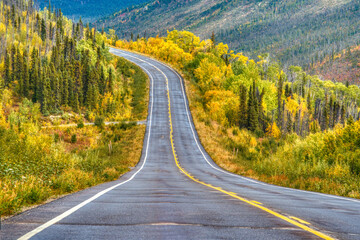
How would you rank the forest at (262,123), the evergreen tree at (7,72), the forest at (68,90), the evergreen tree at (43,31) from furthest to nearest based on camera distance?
the evergreen tree at (43,31) < the evergreen tree at (7,72) < the forest at (68,90) < the forest at (262,123)

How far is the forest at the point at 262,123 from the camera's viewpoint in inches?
648

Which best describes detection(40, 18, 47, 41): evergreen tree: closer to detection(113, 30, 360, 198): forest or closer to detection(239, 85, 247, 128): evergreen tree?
detection(113, 30, 360, 198): forest

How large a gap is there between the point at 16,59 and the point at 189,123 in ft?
105

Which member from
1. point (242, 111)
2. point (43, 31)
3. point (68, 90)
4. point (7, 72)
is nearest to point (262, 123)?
point (242, 111)

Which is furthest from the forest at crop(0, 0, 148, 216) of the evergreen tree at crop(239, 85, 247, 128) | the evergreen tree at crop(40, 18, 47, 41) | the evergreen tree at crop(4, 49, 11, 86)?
the evergreen tree at crop(239, 85, 247, 128)

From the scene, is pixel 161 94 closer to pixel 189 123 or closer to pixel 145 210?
pixel 189 123

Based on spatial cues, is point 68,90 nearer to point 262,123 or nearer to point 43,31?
point 43,31

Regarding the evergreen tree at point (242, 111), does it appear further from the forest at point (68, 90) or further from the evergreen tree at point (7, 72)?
the evergreen tree at point (7, 72)

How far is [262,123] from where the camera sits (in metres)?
77.9

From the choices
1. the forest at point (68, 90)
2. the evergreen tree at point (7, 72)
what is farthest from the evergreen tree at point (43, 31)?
the evergreen tree at point (7, 72)

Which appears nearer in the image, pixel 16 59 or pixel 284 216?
pixel 284 216

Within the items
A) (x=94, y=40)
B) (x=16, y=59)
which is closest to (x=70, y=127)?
(x=16, y=59)

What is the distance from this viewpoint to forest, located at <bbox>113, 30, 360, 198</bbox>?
54.0ft

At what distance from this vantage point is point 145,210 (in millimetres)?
5496
